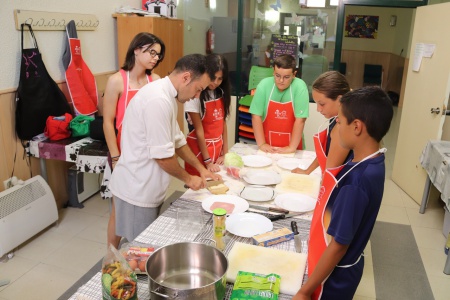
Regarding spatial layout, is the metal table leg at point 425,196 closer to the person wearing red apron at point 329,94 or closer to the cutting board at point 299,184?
the cutting board at point 299,184

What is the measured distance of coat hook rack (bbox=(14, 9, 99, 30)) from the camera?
3.02m

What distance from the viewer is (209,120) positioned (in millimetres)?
2676

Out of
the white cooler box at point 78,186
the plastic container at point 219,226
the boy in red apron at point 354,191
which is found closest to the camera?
the boy in red apron at point 354,191

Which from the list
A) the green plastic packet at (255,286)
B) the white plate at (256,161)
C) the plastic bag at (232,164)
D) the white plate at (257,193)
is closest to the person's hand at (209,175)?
the plastic bag at (232,164)

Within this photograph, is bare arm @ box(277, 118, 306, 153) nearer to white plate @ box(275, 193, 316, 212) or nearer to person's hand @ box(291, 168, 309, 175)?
person's hand @ box(291, 168, 309, 175)

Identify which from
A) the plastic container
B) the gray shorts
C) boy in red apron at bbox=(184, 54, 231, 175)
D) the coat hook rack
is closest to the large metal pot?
the plastic container

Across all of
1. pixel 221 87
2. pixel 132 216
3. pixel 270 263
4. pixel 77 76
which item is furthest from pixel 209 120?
pixel 77 76

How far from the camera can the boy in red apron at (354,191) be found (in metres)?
1.22

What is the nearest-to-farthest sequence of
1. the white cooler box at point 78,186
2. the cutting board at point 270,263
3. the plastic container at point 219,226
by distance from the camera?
the cutting board at point 270,263 < the plastic container at point 219,226 < the white cooler box at point 78,186

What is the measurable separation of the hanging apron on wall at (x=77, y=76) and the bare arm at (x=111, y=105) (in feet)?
3.16

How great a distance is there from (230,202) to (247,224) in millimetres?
223

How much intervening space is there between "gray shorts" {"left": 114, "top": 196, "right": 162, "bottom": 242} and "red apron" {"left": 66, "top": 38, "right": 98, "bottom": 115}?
1.77m

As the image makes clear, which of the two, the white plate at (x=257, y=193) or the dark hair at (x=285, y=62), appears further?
the dark hair at (x=285, y=62)

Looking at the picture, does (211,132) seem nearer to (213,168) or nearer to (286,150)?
(213,168)
